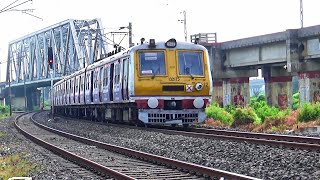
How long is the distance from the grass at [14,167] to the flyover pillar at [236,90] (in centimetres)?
3250

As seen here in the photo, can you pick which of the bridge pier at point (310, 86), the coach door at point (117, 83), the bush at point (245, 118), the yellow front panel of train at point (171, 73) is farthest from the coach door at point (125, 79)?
the bridge pier at point (310, 86)

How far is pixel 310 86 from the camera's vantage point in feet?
120

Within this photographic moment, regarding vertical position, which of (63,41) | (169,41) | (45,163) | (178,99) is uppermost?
(63,41)

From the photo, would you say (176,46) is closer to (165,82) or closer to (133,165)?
(165,82)

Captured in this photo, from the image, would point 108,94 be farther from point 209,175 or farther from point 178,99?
point 209,175

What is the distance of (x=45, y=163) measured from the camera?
12461mm

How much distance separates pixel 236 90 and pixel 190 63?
26632 millimetres

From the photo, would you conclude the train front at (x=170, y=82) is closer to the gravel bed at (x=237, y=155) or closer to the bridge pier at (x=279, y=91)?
the gravel bed at (x=237, y=155)

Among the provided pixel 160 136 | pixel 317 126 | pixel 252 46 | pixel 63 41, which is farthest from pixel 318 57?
pixel 63 41

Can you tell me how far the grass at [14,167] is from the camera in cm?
1095

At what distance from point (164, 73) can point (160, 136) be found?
3.02 metres

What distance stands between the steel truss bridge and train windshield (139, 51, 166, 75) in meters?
67.8

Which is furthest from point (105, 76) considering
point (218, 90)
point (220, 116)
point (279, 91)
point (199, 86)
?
point (218, 90)

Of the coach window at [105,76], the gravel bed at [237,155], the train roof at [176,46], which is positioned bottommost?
the gravel bed at [237,155]
